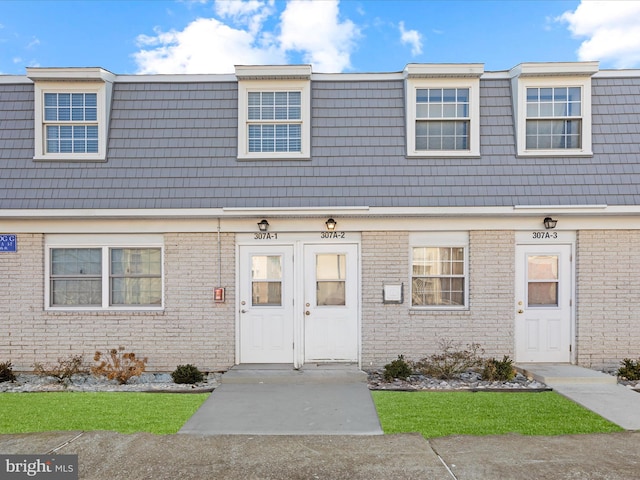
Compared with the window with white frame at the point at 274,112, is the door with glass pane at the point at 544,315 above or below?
below

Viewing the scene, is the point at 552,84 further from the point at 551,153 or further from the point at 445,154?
the point at 445,154

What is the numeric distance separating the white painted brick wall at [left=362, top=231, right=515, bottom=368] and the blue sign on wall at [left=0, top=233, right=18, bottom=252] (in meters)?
6.93

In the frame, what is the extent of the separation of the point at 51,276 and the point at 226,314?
11.9 ft

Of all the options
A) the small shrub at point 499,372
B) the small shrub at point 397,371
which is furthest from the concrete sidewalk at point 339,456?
the small shrub at point 397,371

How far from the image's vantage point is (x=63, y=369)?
8.70m

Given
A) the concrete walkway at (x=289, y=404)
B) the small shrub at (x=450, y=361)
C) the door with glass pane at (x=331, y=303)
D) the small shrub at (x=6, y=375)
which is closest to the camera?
the concrete walkway at (x=289, y=404)

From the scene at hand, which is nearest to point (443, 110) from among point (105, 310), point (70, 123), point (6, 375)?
point (70, 123)

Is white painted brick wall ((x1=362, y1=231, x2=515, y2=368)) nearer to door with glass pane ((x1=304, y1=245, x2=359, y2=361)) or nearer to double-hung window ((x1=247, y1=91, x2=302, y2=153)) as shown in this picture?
door with glass pane ((x1=304, y1=245, x2=359, y2=361))

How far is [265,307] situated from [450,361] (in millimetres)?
3754

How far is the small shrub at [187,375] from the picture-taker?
813cm

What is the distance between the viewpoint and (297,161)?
29.6ft

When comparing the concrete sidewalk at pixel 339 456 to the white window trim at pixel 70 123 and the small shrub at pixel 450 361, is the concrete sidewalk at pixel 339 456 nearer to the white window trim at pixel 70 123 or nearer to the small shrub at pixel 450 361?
the small shrub at pixel 450 361

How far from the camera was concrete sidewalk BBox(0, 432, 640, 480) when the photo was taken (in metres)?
4.70

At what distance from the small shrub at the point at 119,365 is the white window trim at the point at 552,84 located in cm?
Result: 853
